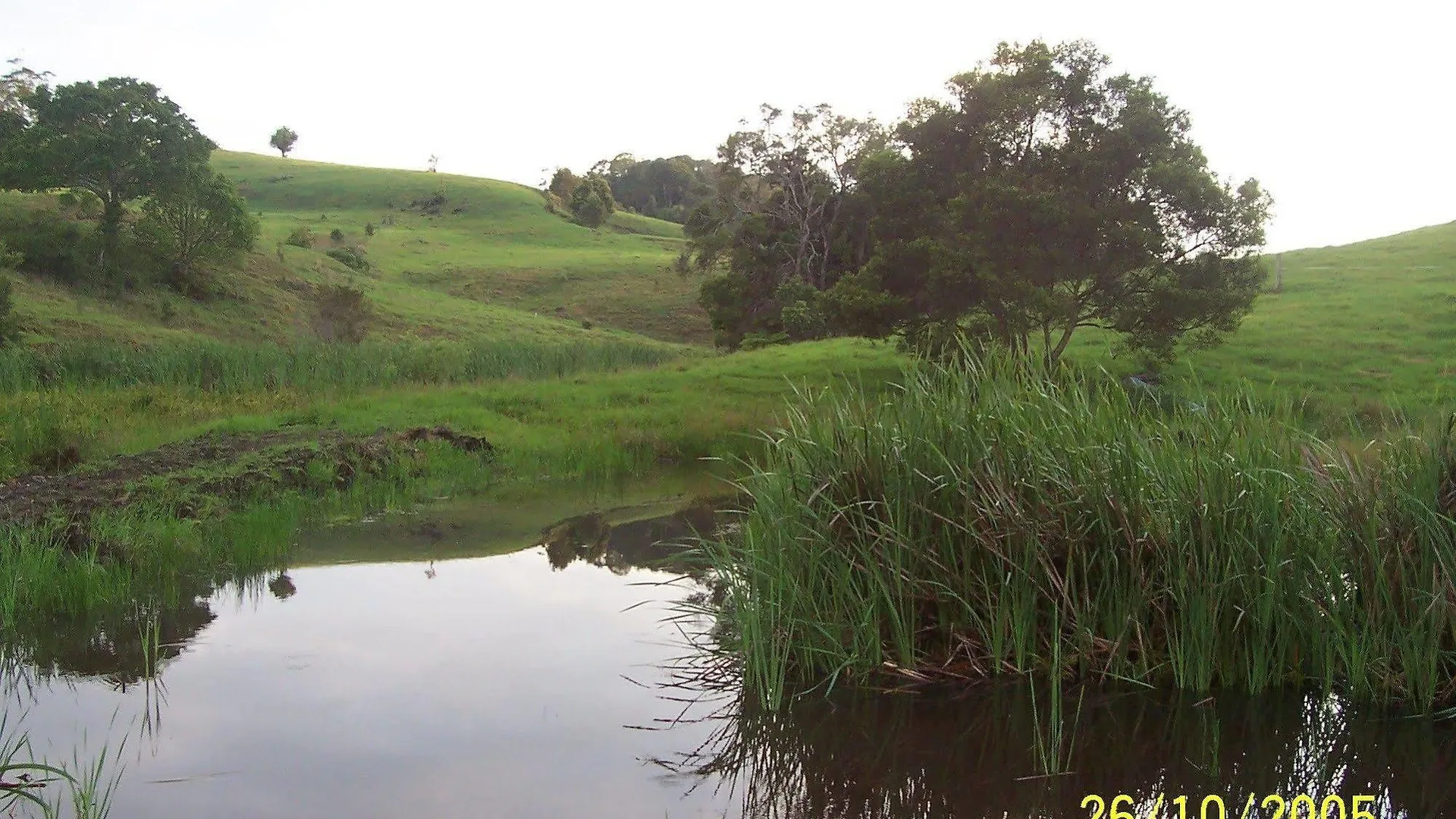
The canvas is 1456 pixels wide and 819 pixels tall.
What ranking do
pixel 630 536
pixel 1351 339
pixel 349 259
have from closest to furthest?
pixel 630 536 → pixel 1351 339 → pixel 349 259

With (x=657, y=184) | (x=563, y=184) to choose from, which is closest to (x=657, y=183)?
(x=657, y=184)

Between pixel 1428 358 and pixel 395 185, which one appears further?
pixel 395 185

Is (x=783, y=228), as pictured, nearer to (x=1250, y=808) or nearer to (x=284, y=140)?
(x=1250, y=808)

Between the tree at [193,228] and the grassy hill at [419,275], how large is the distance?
3.99 ft

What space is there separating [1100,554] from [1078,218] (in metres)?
14.6

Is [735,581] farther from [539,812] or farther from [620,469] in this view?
[620,469]

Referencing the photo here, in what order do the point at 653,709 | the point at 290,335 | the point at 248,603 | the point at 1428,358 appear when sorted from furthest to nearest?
the point at 290,335, the point at 1428,358, the point at 248,603, the point at 653,709

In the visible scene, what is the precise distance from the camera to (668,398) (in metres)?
20.1

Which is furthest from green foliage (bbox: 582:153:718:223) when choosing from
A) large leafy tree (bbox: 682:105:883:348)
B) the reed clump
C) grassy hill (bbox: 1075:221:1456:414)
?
the reed clump

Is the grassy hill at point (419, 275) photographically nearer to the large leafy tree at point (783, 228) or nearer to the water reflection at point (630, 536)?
the large leafy tree at point (783, 228)

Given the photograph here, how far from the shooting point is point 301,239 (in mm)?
51719

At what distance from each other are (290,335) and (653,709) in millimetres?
34071

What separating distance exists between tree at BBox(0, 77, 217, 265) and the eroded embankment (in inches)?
1127

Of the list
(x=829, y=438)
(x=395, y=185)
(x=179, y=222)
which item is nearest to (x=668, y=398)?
(x=829, y=438)
